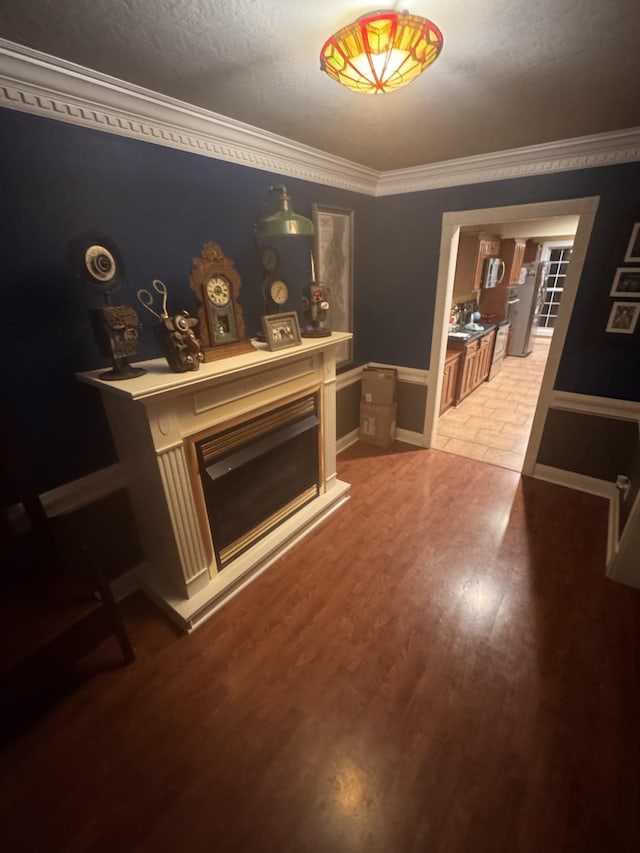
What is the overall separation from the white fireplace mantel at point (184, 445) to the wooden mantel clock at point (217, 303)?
0.10 meters

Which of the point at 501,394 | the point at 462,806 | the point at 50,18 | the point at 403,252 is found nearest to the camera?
the point at 50,18

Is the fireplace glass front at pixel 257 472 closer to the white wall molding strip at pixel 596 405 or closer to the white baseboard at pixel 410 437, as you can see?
the white baseboard at pixel 410 437

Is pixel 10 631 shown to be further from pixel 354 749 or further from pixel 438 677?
pixel 438 677

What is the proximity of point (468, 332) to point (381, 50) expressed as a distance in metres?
4.26

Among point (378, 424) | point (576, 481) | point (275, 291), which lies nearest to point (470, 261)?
point (378, 424)

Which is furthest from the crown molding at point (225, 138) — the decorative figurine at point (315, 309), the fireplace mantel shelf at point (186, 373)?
the fireplace mantel shelf at point (186, 373)

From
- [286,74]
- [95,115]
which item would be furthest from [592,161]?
[95,115]

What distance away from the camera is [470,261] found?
489cm

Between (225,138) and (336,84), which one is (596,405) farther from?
(225,138)

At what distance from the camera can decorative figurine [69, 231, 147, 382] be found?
1.57 meters

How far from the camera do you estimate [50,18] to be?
117cm

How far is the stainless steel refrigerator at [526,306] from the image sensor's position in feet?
22.0

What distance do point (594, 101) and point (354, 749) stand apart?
328 cm

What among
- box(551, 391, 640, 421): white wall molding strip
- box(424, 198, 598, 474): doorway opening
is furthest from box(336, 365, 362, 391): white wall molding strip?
box(551, 391, 640, 421): white wall molding strip
